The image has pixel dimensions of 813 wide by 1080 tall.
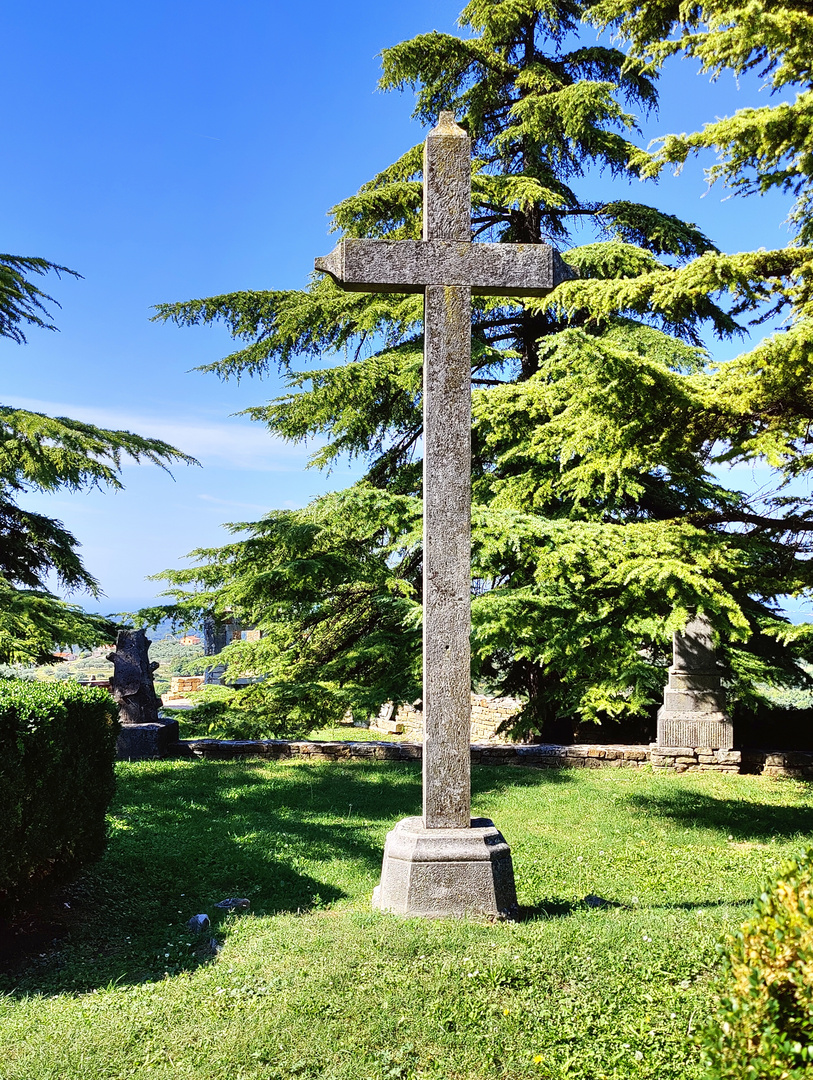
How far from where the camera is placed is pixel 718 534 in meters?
7.51

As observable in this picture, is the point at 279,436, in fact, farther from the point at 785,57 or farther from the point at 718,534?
the point at 785,57

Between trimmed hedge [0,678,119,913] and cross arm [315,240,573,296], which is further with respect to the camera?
trimmed hedge [0,678,119,913]

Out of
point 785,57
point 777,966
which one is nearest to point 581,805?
point 777,966

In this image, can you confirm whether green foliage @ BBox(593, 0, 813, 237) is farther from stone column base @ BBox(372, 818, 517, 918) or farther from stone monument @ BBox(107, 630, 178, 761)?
stone monument @ BBox(107, 630, 178, 761)

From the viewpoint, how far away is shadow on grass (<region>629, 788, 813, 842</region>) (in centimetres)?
792

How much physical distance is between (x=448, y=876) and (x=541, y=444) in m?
6.03

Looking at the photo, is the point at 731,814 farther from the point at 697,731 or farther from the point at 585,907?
the point at 585,907

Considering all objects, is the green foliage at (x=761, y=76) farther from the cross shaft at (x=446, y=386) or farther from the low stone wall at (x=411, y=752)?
the low stone wall at (x=411, y=752)

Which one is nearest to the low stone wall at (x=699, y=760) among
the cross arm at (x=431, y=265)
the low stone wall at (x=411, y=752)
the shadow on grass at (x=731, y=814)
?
the low stone wall at (x=411, y=752)

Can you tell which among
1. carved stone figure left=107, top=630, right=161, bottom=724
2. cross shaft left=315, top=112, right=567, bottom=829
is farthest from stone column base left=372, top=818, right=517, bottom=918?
carved stone figure left=107, top=630, right=161, bottom=724

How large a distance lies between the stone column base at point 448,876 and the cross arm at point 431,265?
3246 mm

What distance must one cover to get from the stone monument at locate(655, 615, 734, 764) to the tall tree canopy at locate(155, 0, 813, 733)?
368 mm

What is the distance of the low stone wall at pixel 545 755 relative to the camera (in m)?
10.4

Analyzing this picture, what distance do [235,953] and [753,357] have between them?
5.70 meters
